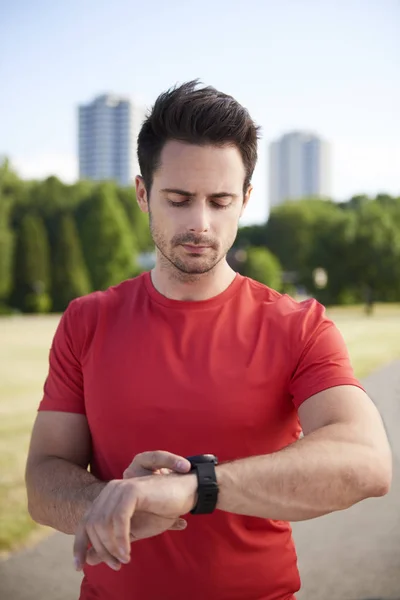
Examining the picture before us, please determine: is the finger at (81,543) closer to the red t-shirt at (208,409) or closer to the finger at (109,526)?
the finger at (109,526)

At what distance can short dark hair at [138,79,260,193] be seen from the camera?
1918 millimetres

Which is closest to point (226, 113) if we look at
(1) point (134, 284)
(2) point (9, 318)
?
(1) point (134, 284)

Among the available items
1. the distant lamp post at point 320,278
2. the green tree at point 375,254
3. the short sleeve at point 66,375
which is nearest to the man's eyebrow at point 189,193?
the short sleeve at point 66,375

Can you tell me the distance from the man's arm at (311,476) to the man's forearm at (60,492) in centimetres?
37

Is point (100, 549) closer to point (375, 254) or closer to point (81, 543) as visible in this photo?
point (81, 543)

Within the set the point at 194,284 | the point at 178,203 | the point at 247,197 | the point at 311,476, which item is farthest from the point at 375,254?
the point at 311,476

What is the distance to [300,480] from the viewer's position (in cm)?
162

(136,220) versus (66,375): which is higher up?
(66,375)

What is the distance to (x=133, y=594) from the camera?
1917 millimetres

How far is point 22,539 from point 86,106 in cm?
13283

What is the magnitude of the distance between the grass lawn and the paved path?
391mm

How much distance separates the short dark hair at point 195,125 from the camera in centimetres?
Result: 192

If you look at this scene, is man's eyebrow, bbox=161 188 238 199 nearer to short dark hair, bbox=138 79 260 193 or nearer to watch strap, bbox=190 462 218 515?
short dark hair, bbox=138 79 260 193

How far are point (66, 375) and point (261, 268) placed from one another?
44214 mm
